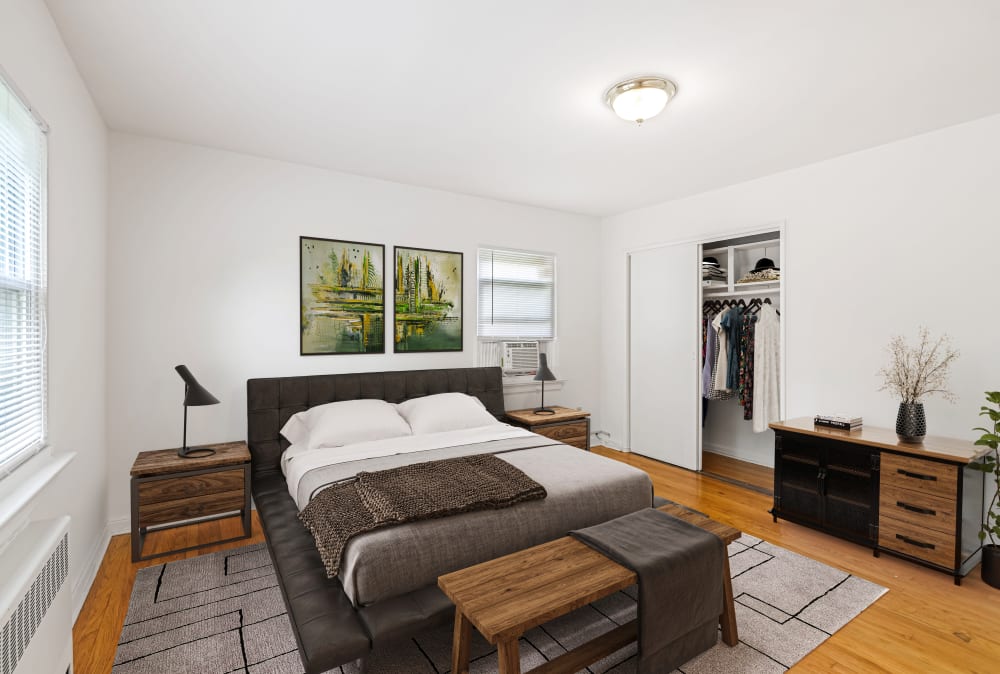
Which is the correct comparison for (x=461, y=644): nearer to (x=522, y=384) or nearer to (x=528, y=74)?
(x=528, y=74)

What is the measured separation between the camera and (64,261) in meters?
2.23

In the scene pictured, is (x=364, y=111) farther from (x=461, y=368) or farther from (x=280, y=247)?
(x=461, y=368)

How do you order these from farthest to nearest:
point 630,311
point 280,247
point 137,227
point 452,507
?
point 630,311
point 280,247
point 137,227
point 452,507

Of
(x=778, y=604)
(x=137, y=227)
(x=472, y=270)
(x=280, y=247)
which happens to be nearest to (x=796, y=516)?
(x=778, y=604)

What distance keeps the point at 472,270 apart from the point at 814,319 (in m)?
2.81

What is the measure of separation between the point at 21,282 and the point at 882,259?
4.61 meters

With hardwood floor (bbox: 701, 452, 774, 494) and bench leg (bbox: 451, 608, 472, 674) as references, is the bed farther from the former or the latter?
hardwood floor (bbox: 701, 452, 774, 494)

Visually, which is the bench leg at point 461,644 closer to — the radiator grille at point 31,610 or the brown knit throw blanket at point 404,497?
the brown knit throw blanket at point 404,497

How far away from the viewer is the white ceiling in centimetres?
193

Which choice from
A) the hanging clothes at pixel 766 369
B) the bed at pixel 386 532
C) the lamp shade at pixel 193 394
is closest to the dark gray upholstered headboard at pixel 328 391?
the bed at pixel 386 532

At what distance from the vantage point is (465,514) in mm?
2156

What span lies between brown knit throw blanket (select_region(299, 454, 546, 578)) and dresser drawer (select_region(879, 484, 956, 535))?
6.87 feet

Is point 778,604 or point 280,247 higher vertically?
point 280,247

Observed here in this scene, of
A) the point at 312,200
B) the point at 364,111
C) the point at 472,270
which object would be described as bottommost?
the point at 472,270
